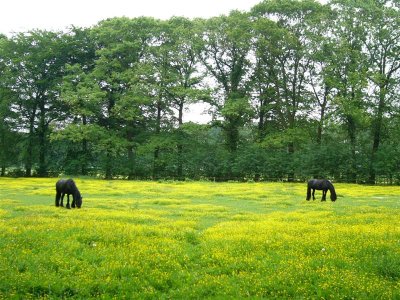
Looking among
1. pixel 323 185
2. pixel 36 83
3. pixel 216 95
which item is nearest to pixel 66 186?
pixel 323 185

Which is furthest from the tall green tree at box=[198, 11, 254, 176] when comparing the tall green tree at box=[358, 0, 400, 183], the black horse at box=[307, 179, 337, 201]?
the black horse at box=[307, 179, 337, 201]

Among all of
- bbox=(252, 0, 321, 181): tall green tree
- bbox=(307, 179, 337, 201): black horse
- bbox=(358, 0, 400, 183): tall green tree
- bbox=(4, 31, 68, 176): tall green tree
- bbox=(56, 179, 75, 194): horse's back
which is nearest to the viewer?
bbox=(56, 179, 75, 194): horse's back

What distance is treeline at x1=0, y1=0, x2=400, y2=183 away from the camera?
6259 centimetres

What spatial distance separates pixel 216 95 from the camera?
7569cm

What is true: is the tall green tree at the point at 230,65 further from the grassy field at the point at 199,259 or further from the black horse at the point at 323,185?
the grassy field at the point at 199,259

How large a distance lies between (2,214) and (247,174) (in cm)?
5133

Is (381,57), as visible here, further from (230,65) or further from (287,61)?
(230,65)

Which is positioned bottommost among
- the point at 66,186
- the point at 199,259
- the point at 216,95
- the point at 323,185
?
the point at 199,259

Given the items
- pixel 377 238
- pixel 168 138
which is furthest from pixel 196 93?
pixel 377 238

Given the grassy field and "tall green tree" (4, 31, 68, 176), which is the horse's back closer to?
the grassy field

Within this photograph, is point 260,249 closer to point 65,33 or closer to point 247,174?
point 247,174

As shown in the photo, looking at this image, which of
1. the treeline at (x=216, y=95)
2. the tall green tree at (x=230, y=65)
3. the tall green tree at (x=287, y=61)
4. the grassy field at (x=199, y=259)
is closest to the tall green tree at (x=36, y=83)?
the treeline at (x=216, y=95)

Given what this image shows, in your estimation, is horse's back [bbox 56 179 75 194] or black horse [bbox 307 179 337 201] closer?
horse's back [bbox 56 179 75 194]

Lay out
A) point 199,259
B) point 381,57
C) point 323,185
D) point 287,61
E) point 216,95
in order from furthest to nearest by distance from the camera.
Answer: point 216,95
point 287,61
point 381,57
point 323,185
point 199,259
